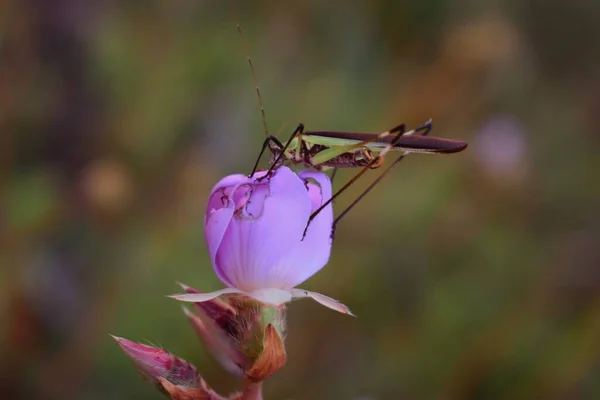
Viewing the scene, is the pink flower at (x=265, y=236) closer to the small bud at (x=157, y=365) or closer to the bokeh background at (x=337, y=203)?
the small bud at (x=157, y=365)

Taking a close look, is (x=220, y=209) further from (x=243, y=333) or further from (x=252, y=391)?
(x=252, y=391)

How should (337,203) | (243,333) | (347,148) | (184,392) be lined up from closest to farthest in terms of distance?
1. (184,392)
2. (243,333)
3. (347,148)
4. (337,203)

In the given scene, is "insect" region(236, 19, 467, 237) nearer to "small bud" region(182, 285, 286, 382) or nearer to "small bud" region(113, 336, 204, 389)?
"small bud" region(182, 285, 286, 382)

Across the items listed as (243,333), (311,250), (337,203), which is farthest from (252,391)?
(337,203)

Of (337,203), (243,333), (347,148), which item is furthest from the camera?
(337,203)

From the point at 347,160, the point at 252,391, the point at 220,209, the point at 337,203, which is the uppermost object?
the point at 347,160

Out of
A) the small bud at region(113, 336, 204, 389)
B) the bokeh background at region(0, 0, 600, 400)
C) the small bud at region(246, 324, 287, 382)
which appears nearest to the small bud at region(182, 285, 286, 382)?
the small bud at region(246, 324, 287, 382)

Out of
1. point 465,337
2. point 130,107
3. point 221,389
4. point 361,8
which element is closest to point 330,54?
point 361,8

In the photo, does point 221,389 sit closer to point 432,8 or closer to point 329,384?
point 329,384
